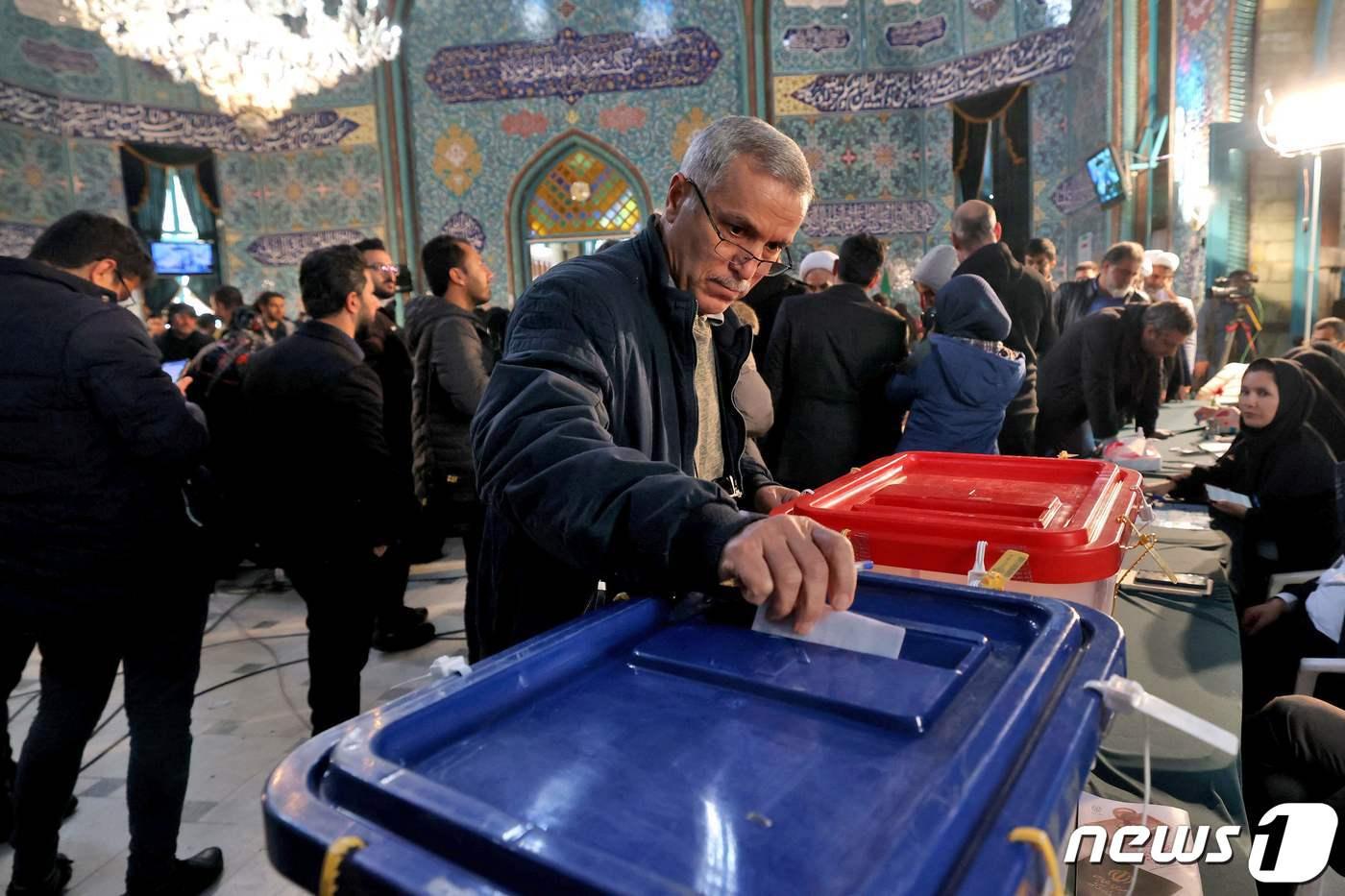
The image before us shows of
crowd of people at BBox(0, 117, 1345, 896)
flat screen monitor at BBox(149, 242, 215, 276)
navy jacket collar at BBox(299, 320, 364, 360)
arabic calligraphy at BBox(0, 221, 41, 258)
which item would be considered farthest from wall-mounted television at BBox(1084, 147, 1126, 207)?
arabic calligraphy at BBox(0, 221, 41, 258)

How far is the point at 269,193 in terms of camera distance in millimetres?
12172

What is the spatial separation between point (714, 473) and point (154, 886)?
1.66 m

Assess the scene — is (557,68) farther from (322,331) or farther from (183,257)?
(322,331)

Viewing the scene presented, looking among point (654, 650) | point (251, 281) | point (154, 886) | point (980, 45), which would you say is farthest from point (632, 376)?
point (251, 281)

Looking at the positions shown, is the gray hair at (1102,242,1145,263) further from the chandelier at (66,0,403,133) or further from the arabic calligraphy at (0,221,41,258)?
the arabic calligraphy at (0,221,41,258)

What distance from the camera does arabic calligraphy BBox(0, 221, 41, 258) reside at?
10328 millimetres

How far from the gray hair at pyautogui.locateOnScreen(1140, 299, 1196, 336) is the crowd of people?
0.05 feet

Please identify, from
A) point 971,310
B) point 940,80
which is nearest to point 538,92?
point 940,80

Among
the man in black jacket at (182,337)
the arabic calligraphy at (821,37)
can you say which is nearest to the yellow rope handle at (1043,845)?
the man in black jacket at (182,337)

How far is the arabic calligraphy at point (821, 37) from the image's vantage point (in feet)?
36.0

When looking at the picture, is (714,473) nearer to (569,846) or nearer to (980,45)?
(569,846)

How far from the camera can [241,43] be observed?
7.67 meters

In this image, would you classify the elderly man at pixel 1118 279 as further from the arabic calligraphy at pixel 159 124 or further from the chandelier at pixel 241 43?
the arabic calligraphy at pixel 159 124

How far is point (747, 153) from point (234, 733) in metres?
2.77
